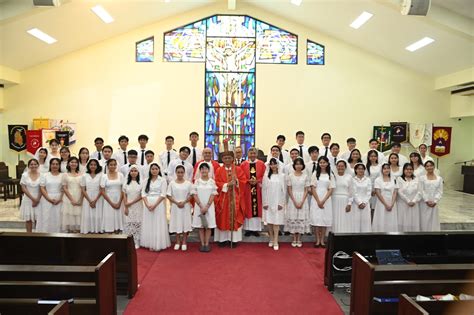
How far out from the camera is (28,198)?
566 centimetres

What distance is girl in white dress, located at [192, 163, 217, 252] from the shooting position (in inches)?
225

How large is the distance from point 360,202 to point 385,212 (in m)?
0.53

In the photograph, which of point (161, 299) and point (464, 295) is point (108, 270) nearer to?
point (161, 299)

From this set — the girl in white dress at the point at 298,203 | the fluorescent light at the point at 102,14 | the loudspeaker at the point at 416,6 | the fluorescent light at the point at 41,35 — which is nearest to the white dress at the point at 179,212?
the girl in white dress at the point at 298,203

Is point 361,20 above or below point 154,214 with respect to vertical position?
above

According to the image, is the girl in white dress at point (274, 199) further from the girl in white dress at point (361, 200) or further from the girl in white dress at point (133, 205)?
the girl in white dress at point (133, 205)

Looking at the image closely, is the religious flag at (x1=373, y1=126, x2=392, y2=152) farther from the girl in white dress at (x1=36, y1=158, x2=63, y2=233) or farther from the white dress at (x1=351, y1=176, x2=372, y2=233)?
the girl in white dress at (x1=36, y1=158, x2=63, y2=233)

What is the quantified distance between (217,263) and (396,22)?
711cm

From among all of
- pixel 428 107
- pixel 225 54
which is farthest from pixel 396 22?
pixel 225 54

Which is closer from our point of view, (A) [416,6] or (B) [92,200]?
(B) [92,200]

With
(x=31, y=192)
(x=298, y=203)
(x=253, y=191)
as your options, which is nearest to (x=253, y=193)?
(x=253, y=191)

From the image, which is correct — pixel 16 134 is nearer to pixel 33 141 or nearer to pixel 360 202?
pixel 33 141

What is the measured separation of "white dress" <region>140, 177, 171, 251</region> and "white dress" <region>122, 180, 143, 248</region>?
0.12m

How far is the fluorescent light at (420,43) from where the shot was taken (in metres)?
9.09
